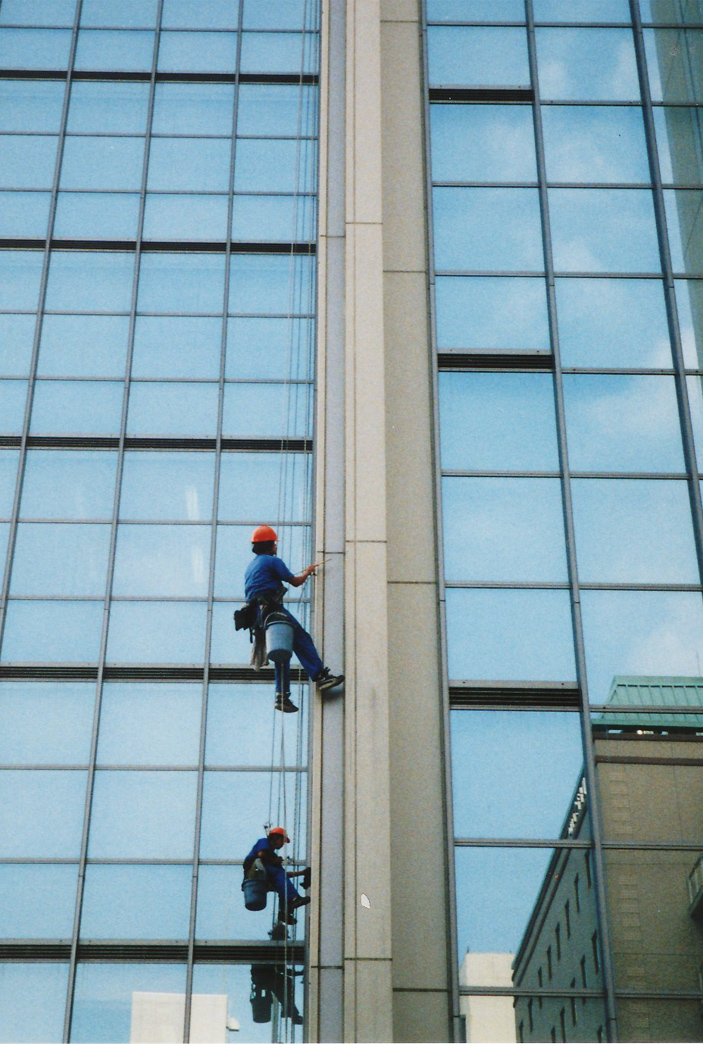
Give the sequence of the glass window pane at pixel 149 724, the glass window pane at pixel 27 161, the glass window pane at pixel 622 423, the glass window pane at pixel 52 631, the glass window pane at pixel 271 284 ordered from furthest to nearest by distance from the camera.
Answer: the glass window pane at pixel 27 161, the glass window pane at pixel 271 284, the glass window pane at pixel 622 423, the glass window pane at pixel 52 631, the glass window pane at pixel 149 724

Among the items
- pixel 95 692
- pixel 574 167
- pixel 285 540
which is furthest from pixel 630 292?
pixel 95 692

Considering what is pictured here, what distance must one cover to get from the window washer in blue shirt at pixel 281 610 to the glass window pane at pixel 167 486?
6.48 feet

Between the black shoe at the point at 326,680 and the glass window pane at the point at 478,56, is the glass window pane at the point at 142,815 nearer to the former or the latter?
the black shoe at the point at 326,680

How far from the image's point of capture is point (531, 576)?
14539mm

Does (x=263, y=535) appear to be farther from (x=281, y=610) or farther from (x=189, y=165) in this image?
(x=189, y=165)

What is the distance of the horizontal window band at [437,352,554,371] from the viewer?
Result: 15.7 metres

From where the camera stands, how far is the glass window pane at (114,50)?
18.0m

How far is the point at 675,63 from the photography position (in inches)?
683

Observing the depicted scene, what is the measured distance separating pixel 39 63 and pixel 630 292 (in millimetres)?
8642

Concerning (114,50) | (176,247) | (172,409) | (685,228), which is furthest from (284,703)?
(114,50)

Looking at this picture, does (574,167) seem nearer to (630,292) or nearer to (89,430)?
(630,292)

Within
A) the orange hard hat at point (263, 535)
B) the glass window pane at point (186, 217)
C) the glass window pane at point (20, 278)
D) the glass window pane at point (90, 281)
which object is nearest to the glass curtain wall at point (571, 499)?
the orange hard hat at point (263, 535)

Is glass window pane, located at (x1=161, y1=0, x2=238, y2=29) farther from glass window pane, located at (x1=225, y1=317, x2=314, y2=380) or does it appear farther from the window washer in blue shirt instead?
the window washer in blue shirt

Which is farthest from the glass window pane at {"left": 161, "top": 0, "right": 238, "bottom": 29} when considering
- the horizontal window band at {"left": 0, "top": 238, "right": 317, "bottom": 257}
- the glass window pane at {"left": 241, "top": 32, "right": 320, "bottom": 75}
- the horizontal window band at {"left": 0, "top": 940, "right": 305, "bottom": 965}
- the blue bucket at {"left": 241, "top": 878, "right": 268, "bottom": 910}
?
the horizontal window band at {"left": 0, "top": 940, "right": 305, "bottom": 965}
